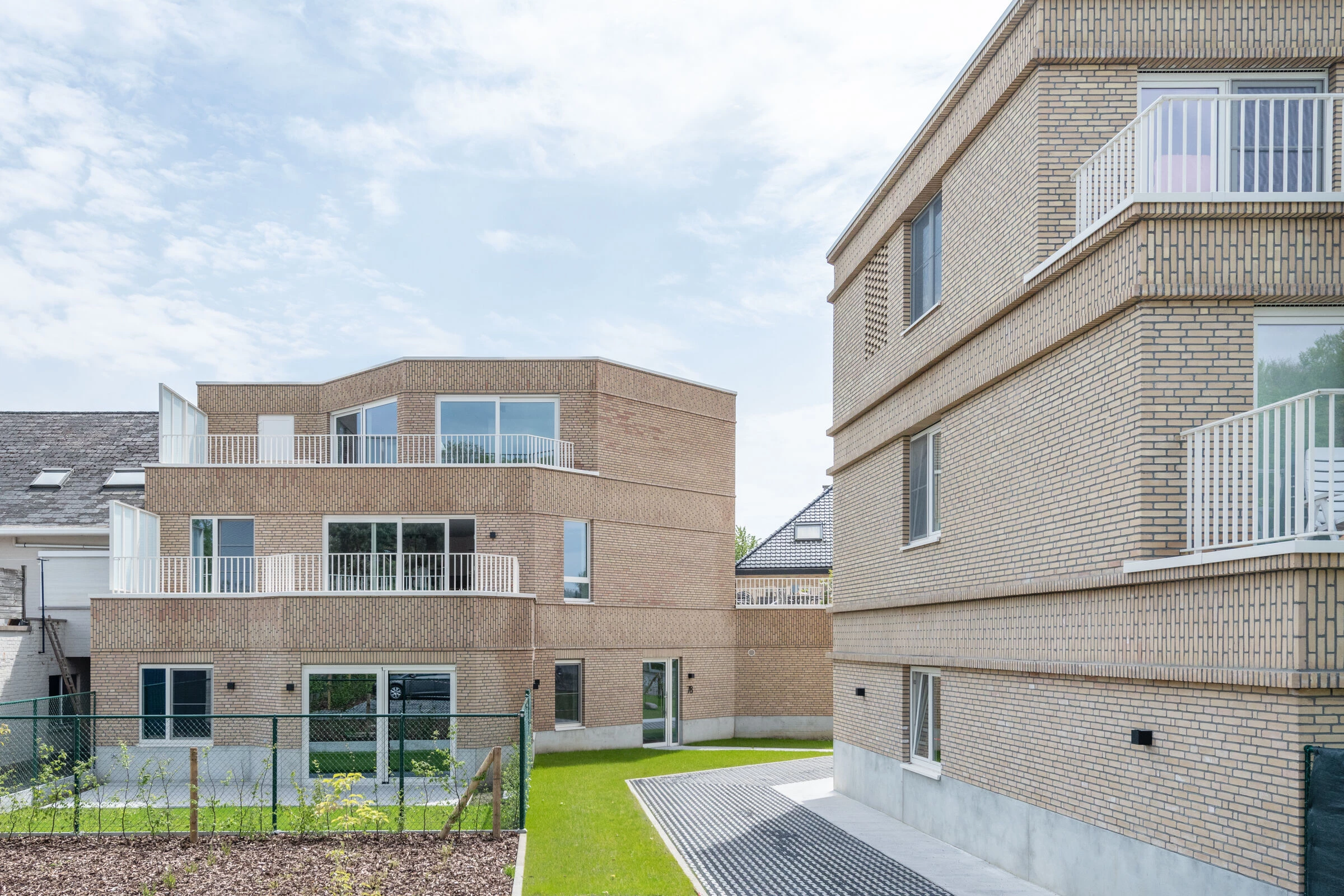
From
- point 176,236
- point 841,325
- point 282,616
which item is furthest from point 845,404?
point 176,236

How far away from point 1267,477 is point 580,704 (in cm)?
1756

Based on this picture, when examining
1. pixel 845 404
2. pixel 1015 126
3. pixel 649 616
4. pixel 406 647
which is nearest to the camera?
pixel 1015 126

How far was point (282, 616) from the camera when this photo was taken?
63.9ft

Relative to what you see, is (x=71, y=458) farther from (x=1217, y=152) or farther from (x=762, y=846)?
(x=1217, y=152)

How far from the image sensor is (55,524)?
26.0 metres

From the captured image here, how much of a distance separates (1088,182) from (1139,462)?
320 centimetres

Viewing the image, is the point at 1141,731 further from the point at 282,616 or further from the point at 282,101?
the point at 282,616

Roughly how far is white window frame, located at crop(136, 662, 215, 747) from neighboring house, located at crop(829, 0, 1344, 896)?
41.0 ft

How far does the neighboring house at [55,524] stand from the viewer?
22516 millimetres

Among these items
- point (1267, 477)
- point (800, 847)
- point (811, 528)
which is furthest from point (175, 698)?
point (1267, 477)

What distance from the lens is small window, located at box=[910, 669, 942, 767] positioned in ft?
45.8

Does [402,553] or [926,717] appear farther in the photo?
[402,553]

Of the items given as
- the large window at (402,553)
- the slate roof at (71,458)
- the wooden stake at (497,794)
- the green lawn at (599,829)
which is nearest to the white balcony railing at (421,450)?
the large window at (402,553)

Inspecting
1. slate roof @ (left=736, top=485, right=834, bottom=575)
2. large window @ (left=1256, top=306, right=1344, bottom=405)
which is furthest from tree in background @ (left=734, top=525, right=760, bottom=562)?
large window @ (left=1256, top=306, right=1344, bottom=405)
